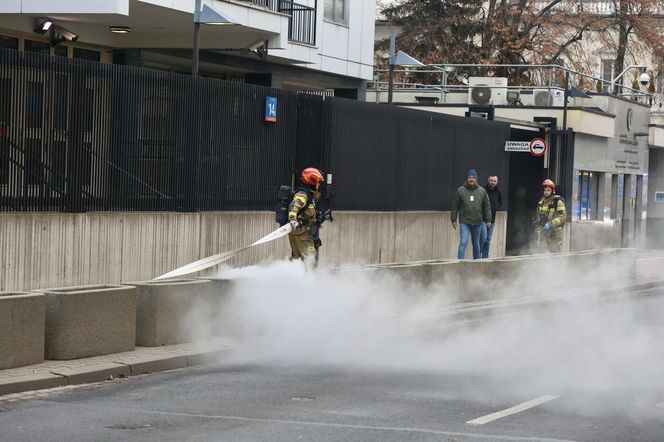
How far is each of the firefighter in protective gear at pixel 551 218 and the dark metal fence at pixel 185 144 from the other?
1910 mm

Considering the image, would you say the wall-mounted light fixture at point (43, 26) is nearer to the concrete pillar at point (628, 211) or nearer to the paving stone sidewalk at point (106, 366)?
the paving stone sidewalk at point (106, 366)

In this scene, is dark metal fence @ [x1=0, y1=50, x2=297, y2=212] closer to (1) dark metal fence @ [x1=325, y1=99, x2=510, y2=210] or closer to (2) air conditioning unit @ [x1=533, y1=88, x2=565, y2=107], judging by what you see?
(1) dark metal fence @ [x1=325, y1=99, x2=510, y2=210]

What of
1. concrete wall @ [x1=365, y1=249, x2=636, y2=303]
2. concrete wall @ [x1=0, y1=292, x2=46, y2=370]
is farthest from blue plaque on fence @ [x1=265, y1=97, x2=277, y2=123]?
concrete wall @ [x1=0, y1=292, x2=46, y2=370]

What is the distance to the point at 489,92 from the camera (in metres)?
33.5

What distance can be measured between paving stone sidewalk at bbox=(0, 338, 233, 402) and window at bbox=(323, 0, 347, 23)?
22447 mm

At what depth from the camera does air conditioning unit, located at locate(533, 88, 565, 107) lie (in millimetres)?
32875

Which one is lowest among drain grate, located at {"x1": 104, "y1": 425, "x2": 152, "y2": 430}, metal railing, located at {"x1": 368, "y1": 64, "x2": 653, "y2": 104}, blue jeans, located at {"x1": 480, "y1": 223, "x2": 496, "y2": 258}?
drain grate, located at {"x1": 104, "y1": 425, "x2": 152, "y2": 430}

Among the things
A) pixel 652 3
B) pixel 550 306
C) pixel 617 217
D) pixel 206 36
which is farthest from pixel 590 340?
pixel 652 3

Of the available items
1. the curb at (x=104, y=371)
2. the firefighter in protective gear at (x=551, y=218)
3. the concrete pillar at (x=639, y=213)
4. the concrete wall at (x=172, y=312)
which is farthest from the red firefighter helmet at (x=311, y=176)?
the concrete pillar at (x=639, y=213)

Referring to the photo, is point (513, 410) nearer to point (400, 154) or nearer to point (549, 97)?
point (400, 154)

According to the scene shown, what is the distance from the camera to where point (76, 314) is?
10.8 m

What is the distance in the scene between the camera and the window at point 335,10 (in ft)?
111

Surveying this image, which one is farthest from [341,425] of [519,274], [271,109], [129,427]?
[519,274]

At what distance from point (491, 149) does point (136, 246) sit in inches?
477
